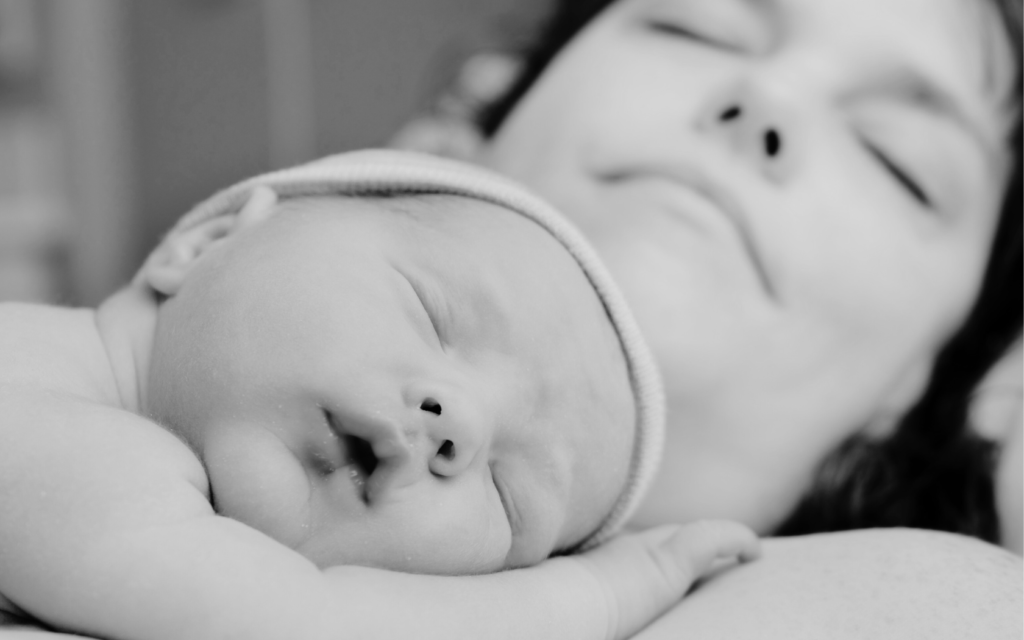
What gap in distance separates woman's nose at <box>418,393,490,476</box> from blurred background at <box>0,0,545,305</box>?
8.82 ft

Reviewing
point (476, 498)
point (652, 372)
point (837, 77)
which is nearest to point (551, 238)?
point (652, 372)

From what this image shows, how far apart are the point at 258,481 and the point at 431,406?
130mm

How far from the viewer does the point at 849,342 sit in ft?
3.80

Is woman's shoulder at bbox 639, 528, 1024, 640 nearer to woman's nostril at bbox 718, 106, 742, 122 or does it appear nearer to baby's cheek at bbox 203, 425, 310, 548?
baby's cheek at bbox 203, 425, 310, 548

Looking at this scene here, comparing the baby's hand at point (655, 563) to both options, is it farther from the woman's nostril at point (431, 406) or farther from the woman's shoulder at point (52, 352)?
the woman's shoulder at point (52, 352)

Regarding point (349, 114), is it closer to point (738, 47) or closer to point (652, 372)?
point (738, 47)

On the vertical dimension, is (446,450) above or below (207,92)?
above

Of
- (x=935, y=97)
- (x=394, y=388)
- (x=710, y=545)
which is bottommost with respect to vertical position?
(x=710, y=545)

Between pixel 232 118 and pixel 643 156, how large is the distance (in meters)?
2.63

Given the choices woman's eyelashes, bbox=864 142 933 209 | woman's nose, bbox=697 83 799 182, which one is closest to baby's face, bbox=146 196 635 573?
woman's nose, bbox=697 83 799 182

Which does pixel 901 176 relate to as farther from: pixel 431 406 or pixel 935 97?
pixel 431 406

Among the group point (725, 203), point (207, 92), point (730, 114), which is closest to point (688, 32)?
point (730, 114)

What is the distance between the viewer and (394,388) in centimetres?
66

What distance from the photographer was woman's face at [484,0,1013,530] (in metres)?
1.09
